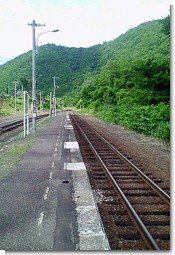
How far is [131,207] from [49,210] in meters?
1.26

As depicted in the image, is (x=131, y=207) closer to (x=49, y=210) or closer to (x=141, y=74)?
(x=49, y=210)

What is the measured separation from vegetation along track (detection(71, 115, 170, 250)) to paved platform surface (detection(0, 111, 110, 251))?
0.20m

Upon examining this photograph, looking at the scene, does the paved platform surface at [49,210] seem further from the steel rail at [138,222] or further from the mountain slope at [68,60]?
the mountain slope at [68,60]

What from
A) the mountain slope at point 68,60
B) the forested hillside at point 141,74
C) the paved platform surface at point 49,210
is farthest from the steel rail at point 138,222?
the mountain slope at point 68,60

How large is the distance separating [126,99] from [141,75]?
532 centimetres

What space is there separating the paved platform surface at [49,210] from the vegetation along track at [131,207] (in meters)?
0.20

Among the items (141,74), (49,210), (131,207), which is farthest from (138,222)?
(141,74)

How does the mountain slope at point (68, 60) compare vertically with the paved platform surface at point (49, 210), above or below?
above

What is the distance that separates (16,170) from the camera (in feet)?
31.7

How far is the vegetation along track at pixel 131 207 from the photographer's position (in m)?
4.72

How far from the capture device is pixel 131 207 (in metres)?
5.93

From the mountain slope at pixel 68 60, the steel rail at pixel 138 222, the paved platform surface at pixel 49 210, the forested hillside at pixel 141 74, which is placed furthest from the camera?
the mountain slope at pixel 68 60

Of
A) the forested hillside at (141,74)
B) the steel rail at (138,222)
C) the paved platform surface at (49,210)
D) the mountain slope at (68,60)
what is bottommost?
the paved platform surface at (49,210)

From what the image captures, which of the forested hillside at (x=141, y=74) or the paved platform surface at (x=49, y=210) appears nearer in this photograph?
the paved platform surface at (x=49, y=210)
